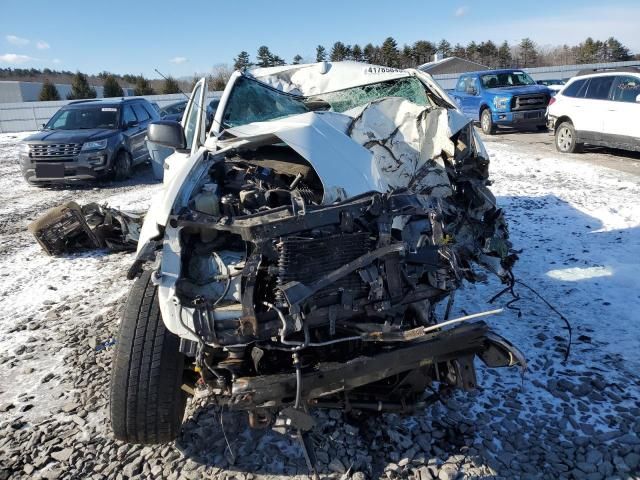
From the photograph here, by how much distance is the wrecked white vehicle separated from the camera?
220 centimetres

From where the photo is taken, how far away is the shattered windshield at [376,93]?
4559 millimetres

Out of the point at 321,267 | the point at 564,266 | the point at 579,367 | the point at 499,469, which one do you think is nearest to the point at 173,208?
the point at 321,267

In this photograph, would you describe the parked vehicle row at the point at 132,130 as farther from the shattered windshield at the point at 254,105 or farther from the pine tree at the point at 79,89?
the pine tree at the point at 79,89

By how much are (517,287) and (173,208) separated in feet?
11.1

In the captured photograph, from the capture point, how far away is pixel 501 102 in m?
13.4

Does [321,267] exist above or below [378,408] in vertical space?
above

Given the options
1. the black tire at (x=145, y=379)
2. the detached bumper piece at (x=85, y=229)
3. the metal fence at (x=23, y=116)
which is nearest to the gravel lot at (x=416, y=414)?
the black tire at (x=145, y=379)

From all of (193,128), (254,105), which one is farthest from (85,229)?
(254,105)

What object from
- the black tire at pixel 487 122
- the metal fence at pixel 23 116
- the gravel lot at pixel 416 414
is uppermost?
the metal fence at pixel 23 116

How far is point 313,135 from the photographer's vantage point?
290 centimetres

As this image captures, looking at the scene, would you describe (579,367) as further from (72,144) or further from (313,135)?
(72,144)

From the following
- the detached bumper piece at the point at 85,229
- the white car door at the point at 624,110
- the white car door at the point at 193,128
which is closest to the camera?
the white car door at the point at 193,128

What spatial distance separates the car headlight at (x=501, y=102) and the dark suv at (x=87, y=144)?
9677 mm

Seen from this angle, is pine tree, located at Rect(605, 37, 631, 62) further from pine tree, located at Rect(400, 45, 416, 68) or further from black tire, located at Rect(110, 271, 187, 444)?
black tire, located at Rect(110, 271, 187, 444)
